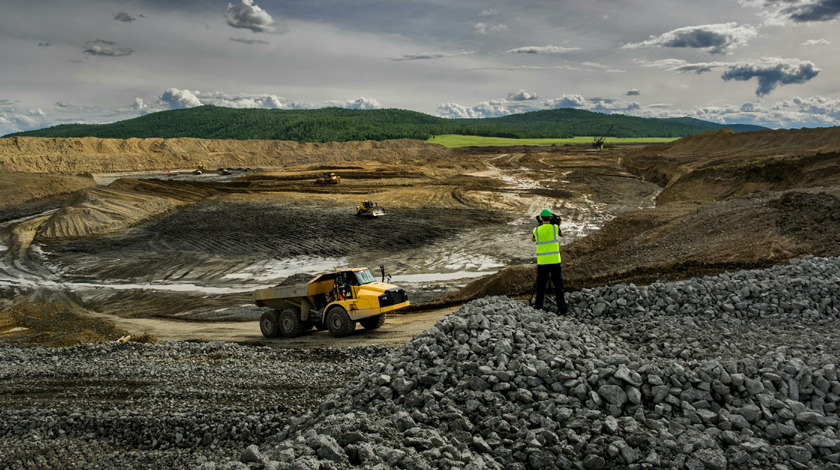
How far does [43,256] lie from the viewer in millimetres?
27891

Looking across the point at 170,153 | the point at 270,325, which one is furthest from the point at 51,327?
the point at 170,153

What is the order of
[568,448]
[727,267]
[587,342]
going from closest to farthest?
1. [568,448]
2. [587,342]
3. [727,267]

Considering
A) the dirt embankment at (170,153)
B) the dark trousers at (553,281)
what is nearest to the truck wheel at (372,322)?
the dark trousers at (553,281)

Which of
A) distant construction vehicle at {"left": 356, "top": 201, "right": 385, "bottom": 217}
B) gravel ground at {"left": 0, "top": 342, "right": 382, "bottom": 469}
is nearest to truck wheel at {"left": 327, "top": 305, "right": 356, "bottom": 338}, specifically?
gravel ground at {"left": 0, "top": 342, "right": 382, "bottom": 469}

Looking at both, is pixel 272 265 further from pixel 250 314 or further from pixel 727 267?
pixel 727 267

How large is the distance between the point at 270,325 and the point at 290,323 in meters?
0.75

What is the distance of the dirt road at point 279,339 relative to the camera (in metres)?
12.5

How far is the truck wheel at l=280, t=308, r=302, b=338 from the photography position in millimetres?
13728

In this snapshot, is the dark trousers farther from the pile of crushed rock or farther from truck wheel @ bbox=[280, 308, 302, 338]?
truck wheel @ bbox=[280, 308, 302, 338]

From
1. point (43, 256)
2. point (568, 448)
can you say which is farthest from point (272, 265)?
point (568, 448)

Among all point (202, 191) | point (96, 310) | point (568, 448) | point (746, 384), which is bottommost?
point (96, 310)

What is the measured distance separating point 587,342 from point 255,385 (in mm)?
6030

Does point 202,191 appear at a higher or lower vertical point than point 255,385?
higher

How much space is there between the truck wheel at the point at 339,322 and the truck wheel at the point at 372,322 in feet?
1.29
